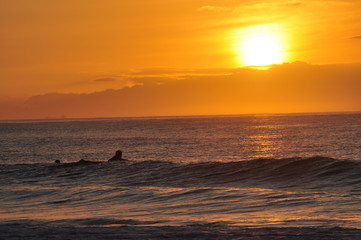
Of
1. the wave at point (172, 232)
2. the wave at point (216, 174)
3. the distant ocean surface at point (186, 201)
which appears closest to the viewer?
the wave at point (172, 232)

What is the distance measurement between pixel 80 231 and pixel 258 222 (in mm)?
5089

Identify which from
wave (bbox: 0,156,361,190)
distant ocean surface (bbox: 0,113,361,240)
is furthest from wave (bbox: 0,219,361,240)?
wave (bbox: 0,156,361,190)

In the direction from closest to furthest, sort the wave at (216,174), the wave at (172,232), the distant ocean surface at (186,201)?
the wave at (172,232)
the distant ocean surface at (186,201)
the wave at (216,174)

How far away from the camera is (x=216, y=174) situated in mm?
31031

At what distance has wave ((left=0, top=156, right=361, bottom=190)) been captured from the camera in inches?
1049

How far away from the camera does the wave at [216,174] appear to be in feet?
87.4

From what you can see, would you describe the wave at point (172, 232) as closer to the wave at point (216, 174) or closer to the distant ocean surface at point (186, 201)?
the distant ocean surface at point (186, 201)

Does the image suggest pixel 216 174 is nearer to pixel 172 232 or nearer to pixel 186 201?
pixel 186 201

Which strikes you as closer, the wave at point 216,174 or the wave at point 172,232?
the wave at point 172,232

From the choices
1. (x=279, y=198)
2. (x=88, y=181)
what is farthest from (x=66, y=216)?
(x=88, y=181)

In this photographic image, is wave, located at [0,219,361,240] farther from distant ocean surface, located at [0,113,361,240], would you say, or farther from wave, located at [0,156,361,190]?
wave, located at [0,156,361,190]

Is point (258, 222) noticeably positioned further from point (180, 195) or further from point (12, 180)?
point (12, 180)

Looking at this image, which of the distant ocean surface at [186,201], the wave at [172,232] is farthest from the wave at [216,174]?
the wave at [172,232]

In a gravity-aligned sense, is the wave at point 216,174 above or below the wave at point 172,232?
below
